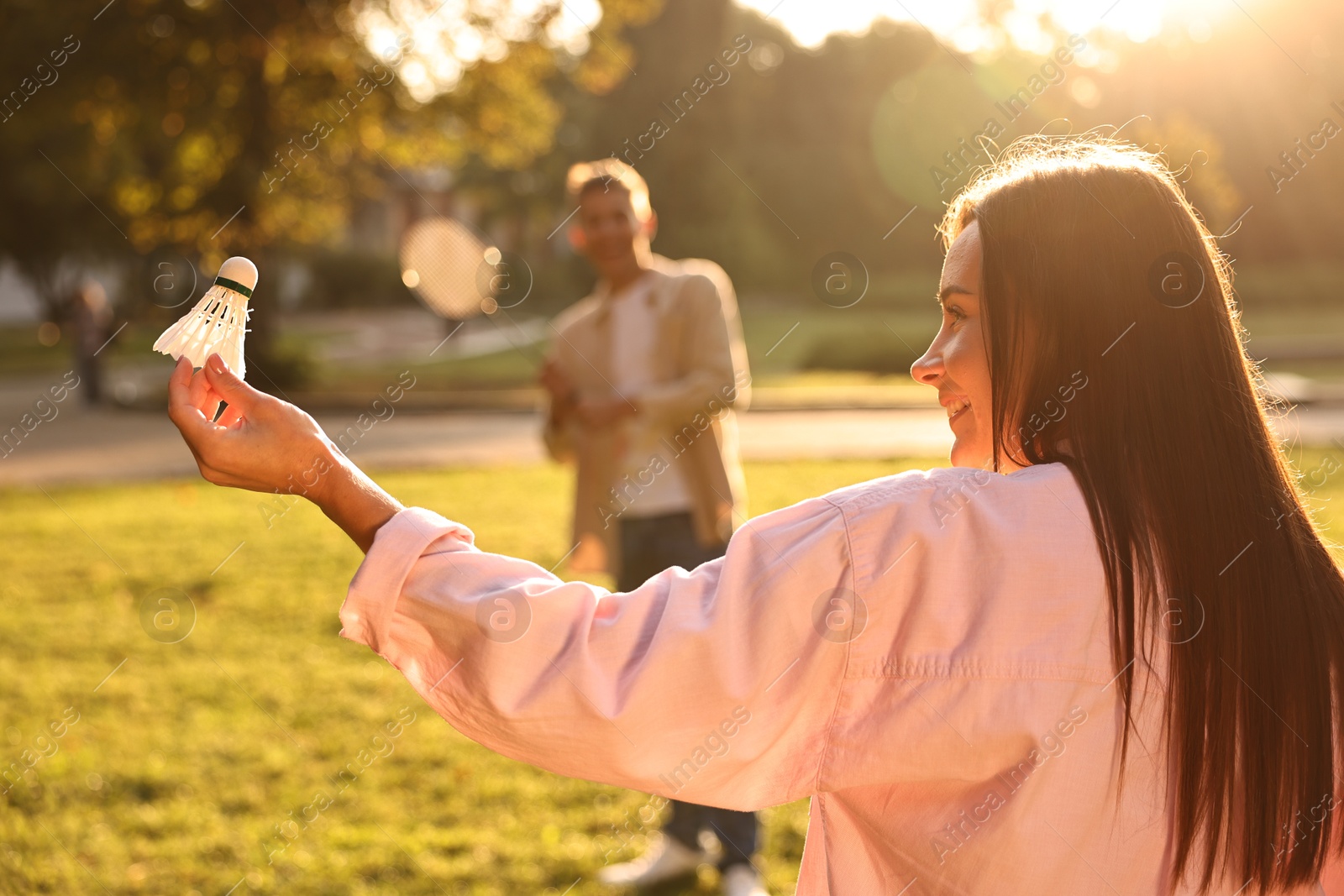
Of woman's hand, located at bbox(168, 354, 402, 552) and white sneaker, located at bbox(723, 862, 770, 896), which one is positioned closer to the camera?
woman's hand, located at bbox(168, 354, 402, 552)

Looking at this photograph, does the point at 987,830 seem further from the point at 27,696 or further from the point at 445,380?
the point at 445,380

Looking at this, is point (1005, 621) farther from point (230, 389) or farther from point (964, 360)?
point (230, 389)

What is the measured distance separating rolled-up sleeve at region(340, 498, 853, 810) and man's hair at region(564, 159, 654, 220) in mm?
3152

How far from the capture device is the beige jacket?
4125mm

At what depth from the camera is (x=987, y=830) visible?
1258 millimetres

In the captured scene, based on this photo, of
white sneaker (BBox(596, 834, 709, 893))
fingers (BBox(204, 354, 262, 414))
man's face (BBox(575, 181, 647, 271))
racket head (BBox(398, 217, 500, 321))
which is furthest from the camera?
racket head (BBox(398, 217, 500, 321))

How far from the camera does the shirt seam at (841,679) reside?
3.90 ft

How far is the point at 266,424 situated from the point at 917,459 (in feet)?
37.4

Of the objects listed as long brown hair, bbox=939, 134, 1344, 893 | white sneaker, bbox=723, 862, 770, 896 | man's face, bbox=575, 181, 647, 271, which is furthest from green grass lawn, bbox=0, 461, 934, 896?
long brown hair, bbox=939, 134, 1344, 893

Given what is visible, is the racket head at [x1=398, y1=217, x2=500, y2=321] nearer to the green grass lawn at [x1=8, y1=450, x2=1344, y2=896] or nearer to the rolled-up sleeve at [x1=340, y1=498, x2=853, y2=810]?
the green grass lawn at [x1=8, y1=450, x2=1344, y2=896]

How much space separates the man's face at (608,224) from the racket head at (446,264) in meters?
2.95

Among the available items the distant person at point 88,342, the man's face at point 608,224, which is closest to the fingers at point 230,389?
the man's face at point 608,224

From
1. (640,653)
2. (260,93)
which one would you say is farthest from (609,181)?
(260,93)

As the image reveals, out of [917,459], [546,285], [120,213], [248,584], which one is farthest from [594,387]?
[546,285]
